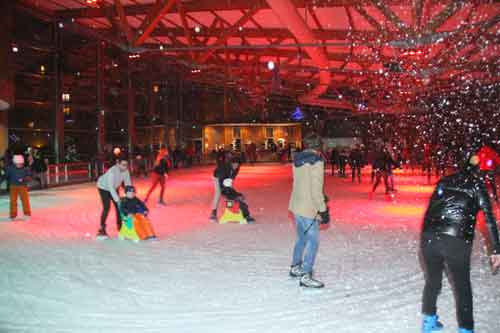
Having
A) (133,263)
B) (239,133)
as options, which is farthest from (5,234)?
(239,133)

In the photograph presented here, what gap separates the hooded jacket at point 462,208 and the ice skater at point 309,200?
60.8 inches

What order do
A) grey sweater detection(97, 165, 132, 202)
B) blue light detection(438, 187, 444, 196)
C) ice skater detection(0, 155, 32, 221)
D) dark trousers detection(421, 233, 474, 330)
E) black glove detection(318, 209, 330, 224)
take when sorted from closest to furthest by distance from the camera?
dark trousers detection(421, 233, 474, 330), blue light detection(438, 187, 444, 196), black glove detection(318, 209, 330, 224), grey sweater detection(97, 165, 132, 202), ice skater detection(0, 155, 32, 221)

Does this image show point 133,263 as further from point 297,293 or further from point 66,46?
point 66,46

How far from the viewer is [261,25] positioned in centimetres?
1576

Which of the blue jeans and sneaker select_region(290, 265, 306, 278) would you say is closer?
the blue jeans

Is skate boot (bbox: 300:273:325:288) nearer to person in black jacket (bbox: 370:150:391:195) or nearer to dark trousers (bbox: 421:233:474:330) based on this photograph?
dark trousers (bbox: 421:233:474:330)

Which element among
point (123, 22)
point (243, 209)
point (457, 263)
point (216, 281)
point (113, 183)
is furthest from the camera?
point (123, 22)

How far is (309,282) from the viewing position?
5129 millimetres

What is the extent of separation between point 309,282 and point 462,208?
81.8 inches

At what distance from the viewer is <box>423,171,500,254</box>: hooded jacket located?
3439 millimetres

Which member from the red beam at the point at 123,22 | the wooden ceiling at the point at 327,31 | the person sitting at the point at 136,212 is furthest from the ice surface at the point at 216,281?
the red beam at the point at 123,22

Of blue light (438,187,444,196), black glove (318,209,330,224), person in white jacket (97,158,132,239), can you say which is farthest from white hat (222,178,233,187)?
blue light (438,187,444,196)

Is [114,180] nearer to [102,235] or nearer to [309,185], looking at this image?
[102,235]

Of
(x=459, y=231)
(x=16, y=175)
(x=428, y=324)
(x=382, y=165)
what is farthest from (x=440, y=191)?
(x=382, y=165)
